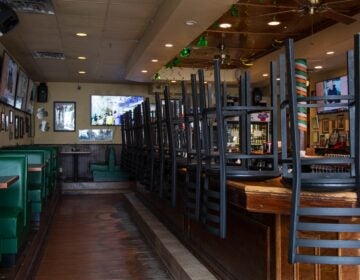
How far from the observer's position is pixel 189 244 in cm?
455

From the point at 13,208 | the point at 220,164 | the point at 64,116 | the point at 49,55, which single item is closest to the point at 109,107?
the point at 64,116

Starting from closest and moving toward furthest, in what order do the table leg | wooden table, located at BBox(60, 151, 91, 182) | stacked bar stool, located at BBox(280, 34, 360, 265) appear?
stacked bar stool, located at BBox(280, 34, 360, 265) < wooden table, located at BBox(60, 151, 91, 182) < the table leg

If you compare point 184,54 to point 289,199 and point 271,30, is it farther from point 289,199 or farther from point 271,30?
point 289,199

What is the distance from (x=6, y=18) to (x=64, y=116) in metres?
7.54

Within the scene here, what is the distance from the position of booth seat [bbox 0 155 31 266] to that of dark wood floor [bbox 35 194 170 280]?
479 millimetres

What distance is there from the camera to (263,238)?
2.74 metres

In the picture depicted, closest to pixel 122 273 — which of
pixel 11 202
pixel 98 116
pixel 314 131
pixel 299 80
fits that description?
pixel 11 202

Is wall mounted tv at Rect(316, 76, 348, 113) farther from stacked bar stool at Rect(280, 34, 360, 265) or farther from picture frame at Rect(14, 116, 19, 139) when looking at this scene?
stacked bar stool at Rect(280, 34, 360, 265)

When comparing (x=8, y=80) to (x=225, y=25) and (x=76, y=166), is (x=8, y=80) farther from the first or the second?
(x=76, y=166)

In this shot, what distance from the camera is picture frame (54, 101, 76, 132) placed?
1273 cm

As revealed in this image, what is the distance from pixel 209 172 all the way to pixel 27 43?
599 centimetres

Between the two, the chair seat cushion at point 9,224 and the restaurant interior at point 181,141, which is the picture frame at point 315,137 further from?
the chair seat cushion at point 9,224

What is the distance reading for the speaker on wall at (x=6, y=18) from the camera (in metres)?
5.31

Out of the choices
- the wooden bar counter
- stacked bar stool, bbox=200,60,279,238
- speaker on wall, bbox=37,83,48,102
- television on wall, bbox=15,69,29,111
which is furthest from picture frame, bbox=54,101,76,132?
stacked bar stool, bbox=200,60,279,238
